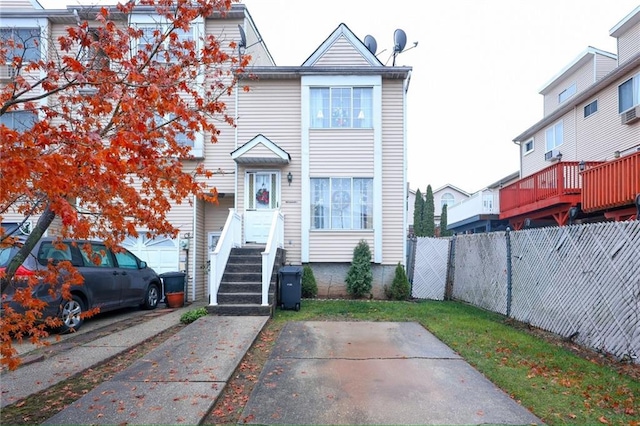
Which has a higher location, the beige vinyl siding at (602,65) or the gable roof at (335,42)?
the beige vinyl siding at (602,65)

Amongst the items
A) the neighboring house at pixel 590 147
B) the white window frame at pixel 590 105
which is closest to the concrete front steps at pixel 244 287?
the neighboring house at pixel 590 147

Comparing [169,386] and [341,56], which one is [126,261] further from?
[341,56]

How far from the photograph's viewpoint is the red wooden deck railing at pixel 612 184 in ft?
33.6

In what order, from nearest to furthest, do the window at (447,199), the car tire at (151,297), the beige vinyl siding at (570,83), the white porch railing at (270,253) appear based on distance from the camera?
the white porch railing at (270,253), the car tire at (151,297), the beige vinyl siding at (570,83), the window at (447,199)

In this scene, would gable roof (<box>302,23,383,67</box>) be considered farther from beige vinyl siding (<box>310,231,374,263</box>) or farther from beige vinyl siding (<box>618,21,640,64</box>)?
beige vinyl siding (<box>618,21,640,64</box>)

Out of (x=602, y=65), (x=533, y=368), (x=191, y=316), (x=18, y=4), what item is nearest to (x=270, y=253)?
(x=191, y=316)

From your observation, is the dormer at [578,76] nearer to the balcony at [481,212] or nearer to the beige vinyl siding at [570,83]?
the beige vinyl siding at [570,83]

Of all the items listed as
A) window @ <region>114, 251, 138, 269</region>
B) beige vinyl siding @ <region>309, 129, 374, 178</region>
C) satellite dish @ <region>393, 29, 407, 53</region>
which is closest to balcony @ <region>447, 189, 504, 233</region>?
satellite dish @ <region>393, 29, 407, 53</region>

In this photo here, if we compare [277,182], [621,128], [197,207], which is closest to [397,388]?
[277,182]

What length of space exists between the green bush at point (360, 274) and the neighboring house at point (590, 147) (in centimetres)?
669

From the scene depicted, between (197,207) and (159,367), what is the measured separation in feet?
25.9

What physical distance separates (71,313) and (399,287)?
795 centimetres

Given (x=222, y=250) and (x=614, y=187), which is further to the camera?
(x=614, y=187)

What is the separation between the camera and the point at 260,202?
12203mm
